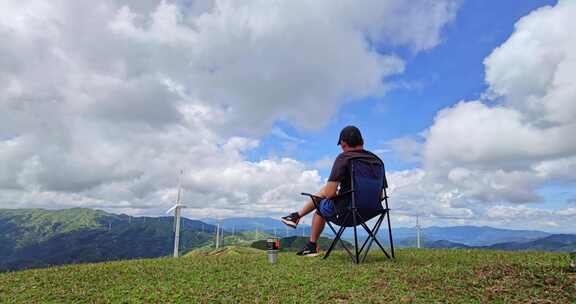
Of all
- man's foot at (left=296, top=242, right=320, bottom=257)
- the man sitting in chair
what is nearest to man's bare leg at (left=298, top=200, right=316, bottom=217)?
the man sitting in chair

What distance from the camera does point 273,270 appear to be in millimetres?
7113

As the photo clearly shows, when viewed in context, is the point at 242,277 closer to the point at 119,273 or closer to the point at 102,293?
the point at 102,293

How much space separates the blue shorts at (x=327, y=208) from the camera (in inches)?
328

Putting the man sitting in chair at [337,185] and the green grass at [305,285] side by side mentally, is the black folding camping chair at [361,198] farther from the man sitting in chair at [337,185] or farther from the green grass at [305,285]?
the green grass at [305,285]

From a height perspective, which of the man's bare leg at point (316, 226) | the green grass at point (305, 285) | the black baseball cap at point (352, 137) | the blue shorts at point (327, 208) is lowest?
the green grass at point (305, 285)

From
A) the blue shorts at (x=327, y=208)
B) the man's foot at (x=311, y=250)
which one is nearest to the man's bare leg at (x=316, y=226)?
the man's foot at (x=311, y=250)

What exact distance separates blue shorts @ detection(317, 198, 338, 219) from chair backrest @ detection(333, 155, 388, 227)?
8.9 inches

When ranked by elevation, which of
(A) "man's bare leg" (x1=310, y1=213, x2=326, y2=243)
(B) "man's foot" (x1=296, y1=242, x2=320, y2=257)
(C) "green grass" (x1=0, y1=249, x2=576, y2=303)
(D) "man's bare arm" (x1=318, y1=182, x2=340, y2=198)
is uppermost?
(D) "man's bare arm" (x1=318, y1=182, x2=340, y2=198)

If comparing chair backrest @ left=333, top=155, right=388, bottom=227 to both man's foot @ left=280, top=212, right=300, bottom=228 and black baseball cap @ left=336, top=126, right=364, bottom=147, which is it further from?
man's foot @ left=280, top=212, right=300, bottom=228

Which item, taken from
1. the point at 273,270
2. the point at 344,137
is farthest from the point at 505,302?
the point at 344,137

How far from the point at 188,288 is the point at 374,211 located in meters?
4.60

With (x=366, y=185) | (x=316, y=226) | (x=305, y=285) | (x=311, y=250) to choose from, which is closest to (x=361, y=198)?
(x=366, y=185)

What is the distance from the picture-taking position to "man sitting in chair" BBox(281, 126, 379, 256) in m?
8.32

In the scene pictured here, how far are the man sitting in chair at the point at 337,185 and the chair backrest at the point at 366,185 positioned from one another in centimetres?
15
